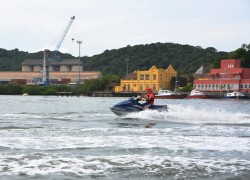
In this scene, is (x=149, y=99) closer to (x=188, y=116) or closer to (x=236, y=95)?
(x=188, y=116)

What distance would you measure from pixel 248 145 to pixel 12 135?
811 centimetres

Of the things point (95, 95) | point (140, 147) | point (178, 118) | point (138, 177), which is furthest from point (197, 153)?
point (95, 95)

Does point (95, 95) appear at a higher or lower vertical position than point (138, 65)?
lower

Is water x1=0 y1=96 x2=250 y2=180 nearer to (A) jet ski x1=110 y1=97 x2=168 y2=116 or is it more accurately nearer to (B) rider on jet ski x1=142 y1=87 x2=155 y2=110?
(B) rider on jet ski x1=142 y1=87 x2=155 y2=110

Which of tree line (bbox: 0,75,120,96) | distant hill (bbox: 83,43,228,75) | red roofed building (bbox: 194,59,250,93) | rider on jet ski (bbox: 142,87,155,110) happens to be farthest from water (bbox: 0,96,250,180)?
distant hill (bbox: 83,43,228,75)

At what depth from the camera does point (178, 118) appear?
1003 inches

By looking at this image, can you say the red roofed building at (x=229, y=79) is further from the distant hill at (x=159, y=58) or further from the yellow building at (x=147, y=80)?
the distant hill at (x=159, y=58)

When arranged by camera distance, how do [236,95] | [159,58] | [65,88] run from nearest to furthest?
[236,95] → [65,88] → [159,58]

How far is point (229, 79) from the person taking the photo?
10544 centimetres

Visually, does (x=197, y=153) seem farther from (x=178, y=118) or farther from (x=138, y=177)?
(x=178, y=118)

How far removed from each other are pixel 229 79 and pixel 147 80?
26.0m

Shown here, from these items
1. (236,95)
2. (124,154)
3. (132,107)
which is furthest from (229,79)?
(124,154)

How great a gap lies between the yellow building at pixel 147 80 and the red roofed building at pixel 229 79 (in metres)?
15.0

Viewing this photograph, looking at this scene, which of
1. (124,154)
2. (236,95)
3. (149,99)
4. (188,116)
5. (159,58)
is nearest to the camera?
(124,154)
